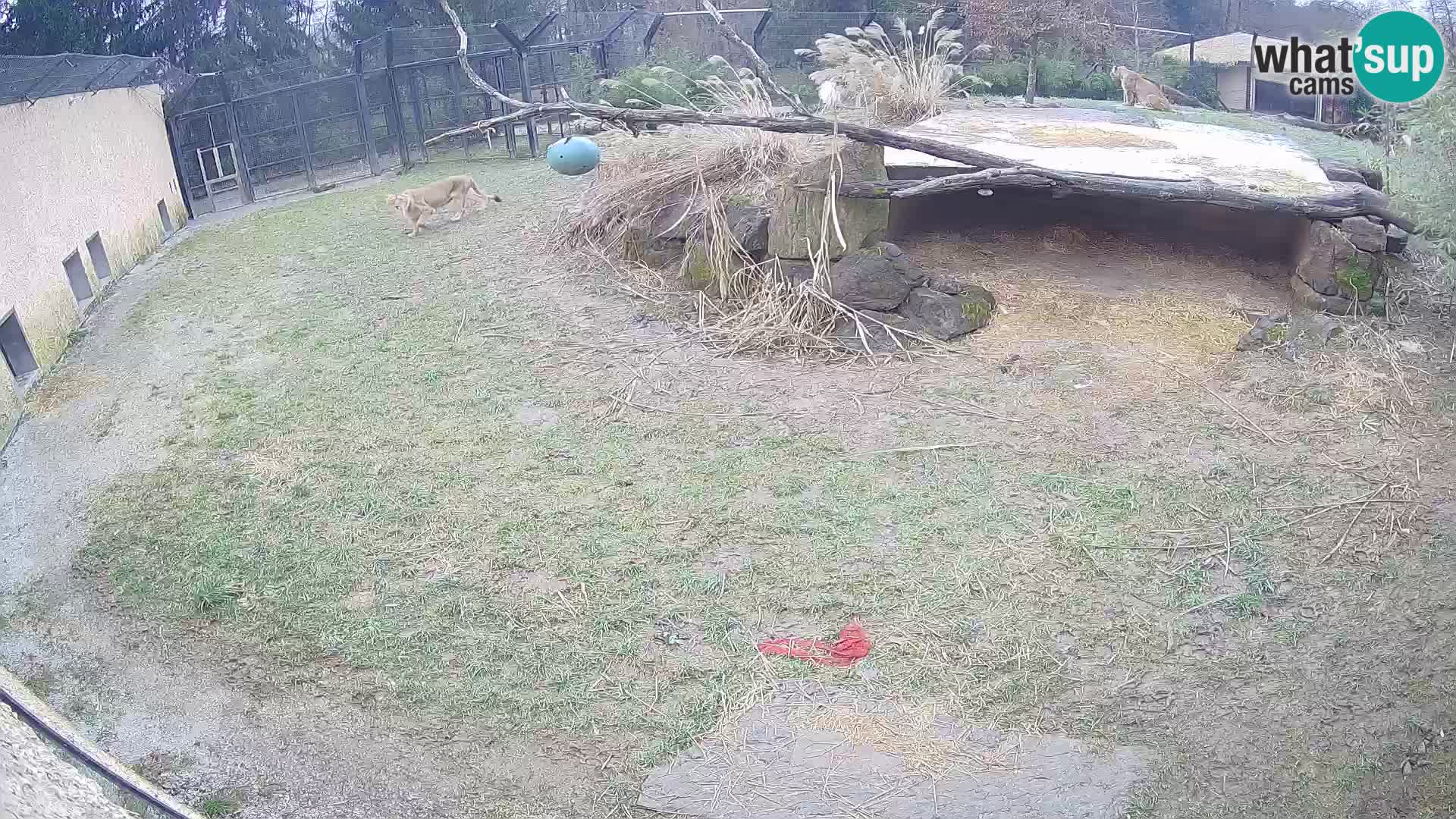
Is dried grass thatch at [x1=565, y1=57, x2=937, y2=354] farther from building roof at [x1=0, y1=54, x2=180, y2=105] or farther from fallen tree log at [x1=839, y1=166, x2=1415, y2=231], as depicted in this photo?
building roof at [x1=0, y1=54, x2=180, y2=105]

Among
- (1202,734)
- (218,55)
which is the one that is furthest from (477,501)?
(218,55)

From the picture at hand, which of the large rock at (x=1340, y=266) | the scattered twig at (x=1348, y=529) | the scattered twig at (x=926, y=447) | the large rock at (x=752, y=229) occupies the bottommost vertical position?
the scattered twig at (x=1348, y=529)

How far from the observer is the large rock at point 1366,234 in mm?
6578

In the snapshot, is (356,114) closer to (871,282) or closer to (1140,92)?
(871,282)

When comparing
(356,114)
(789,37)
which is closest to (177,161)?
(356,114)

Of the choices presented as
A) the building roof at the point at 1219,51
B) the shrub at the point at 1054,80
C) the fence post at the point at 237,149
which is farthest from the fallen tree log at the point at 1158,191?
the building roof at the point at 1219,51

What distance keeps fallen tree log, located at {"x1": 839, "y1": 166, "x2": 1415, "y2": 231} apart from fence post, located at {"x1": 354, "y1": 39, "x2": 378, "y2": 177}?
8.89 m

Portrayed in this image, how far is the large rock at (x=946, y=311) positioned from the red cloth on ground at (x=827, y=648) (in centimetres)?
310

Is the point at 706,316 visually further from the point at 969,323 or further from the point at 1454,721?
the point at 1454,721

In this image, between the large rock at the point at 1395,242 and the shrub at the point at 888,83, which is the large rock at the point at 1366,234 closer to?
the large rock at the point at 1395,242

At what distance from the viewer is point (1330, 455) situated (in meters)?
4.92

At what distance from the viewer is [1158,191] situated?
22.4 feet

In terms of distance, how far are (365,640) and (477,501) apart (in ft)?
3.57

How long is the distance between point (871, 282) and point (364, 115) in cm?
947
